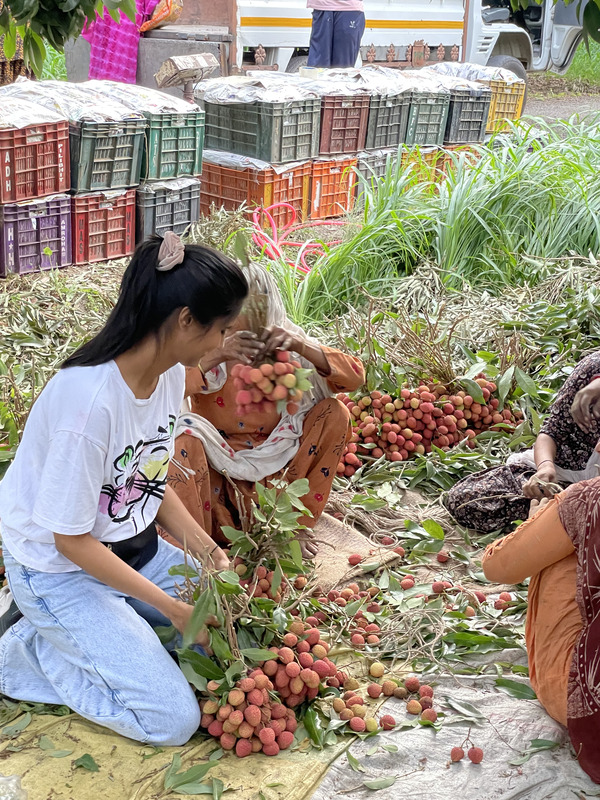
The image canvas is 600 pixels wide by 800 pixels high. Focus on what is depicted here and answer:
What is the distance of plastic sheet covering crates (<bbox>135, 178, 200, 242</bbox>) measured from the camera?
509 cm

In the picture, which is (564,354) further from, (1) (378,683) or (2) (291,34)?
(2) (291,34)

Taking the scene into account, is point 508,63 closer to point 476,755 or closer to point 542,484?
point 542,484

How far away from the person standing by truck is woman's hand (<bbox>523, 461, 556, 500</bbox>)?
6068 mm

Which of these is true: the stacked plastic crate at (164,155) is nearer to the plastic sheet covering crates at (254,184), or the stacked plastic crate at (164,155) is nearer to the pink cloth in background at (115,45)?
the plastic sheet covering crates at (254,184)

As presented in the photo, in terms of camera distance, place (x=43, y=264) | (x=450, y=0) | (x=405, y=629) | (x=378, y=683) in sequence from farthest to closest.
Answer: (x=450, y=0) → (x=43, y=264) → (x=405, y=629) → (x=378, y=683)

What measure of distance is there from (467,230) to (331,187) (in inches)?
64.0

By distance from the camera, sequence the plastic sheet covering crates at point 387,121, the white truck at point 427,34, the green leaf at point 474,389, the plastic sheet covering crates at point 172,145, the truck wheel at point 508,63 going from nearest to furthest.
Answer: the green leaf at point 474,389 < the plastic sheet covering crates at point 172,145 < the plastic sheet covering crates at point 387,121 < the white truck at point 427,34 < the truck wheel at point 508,63

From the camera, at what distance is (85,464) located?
68.9 inches

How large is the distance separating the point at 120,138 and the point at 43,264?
0.80m

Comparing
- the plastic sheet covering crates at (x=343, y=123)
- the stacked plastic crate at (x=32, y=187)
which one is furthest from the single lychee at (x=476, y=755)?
the plastic sheet covering crates at (x=343, y=123)

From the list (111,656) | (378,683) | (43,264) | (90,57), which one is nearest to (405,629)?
(378,683)

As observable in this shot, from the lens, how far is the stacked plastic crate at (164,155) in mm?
4973

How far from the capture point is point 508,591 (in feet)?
8.44

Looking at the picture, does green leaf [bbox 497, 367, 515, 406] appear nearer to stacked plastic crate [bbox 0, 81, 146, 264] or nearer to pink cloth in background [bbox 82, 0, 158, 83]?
stacked plastic crate [bbox 0, 81, 146, 264]
